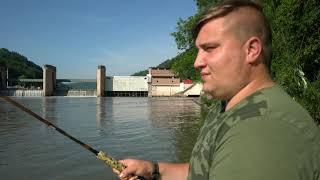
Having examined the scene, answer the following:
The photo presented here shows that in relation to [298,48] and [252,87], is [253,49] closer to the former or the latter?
[252,87]

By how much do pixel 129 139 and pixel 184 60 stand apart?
74.5 feet

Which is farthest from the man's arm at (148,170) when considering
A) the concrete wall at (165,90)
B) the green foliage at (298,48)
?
the concrete wall at (165,90)

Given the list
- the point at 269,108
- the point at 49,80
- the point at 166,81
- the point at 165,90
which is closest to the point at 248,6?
the point at 269,108

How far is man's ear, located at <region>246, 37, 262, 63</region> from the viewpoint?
189 cm

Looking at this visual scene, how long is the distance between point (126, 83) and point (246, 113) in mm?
111747

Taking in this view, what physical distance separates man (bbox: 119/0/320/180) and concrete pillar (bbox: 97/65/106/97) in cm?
10731

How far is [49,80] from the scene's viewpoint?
11219cm

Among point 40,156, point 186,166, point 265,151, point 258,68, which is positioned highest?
point 258,68

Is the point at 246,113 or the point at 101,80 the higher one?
the point at 101,80

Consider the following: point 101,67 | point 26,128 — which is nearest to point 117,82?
point 101,67

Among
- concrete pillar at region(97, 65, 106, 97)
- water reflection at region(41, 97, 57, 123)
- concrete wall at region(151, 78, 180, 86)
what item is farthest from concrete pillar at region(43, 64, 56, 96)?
water reflection at region(41, 97, 57, 123)

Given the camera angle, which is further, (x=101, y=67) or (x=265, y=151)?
(x=101, y=67)

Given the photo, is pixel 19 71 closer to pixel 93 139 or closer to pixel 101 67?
pixel 101 67

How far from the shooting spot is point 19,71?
18225cm
